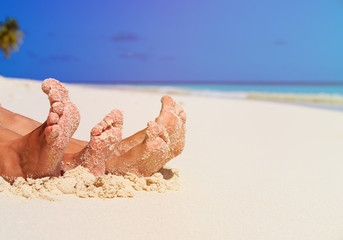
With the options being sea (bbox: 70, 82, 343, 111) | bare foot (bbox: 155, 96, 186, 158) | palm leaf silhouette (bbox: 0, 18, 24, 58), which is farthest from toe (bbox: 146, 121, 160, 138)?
palm leaf silhouette (bbox: 0, 18, 24, 58)

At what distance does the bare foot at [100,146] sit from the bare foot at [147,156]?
8 cm

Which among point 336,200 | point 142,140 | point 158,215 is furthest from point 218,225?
point 336,200

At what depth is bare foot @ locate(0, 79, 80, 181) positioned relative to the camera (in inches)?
61.1

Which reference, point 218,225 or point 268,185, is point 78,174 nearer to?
point 218,225

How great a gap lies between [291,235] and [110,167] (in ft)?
2.87

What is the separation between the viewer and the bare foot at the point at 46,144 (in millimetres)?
1553

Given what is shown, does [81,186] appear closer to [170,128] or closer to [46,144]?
[46,144]

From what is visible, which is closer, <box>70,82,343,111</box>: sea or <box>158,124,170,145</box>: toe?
<box>158,124,170,145</box>: toe

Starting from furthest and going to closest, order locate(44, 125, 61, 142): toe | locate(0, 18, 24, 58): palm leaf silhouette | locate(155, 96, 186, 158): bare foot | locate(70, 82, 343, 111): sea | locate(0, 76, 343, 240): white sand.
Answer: locate(0, 18, 24, 58): palm leaf silhouette
locate(70, 82, 343, 111): sea
locate(155, 96, 186, 158): bare foot
locate(44, 125, 61, 142): toe
locate(0, 76, 343, 240): white sand

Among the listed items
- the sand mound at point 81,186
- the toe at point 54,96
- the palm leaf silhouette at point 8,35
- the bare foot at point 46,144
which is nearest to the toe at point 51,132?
the bare foot at point 46,144

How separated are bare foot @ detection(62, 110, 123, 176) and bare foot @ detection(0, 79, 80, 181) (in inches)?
4.0

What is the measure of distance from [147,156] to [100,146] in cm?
22

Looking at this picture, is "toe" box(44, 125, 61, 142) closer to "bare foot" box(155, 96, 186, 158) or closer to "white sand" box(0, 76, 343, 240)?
"white sand" box(0, 76, 343, 240)

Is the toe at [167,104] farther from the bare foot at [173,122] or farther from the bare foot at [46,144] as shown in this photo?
the bare foot at [46,144]
